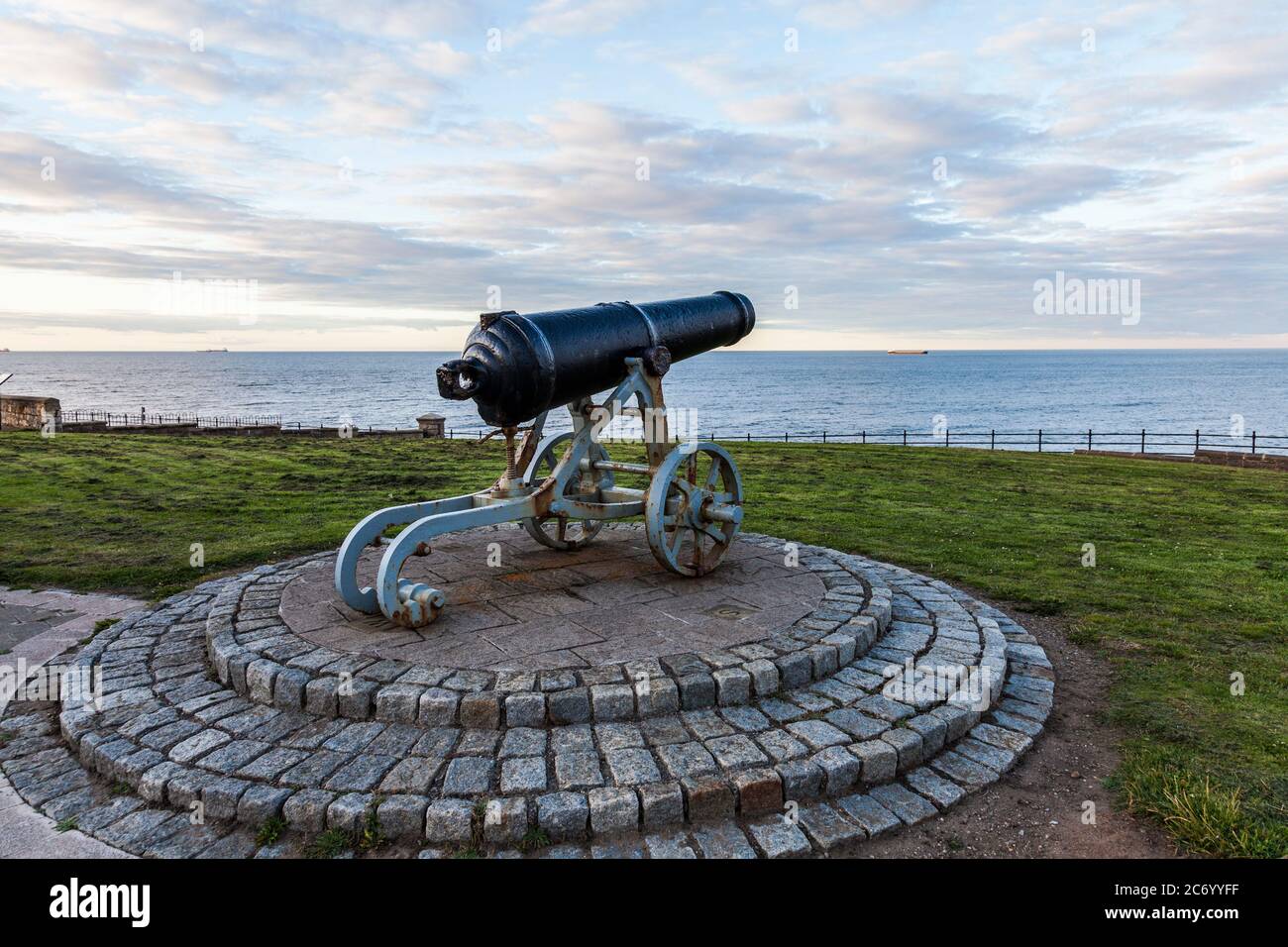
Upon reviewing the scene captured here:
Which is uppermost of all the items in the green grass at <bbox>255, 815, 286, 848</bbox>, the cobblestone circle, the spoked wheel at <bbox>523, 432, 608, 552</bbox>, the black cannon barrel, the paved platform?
the black cannon barrel

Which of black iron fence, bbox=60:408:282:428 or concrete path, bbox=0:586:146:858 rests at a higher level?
black iron fence, bbox=60:408:282:428

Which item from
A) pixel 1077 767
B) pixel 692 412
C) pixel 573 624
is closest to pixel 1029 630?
pixel 1077 767

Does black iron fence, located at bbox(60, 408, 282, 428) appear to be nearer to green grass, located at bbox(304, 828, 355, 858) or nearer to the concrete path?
the concrete path

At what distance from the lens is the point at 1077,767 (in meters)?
4.34

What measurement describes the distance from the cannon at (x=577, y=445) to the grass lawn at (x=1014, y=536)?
9.64ft

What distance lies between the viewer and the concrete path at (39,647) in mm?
3584

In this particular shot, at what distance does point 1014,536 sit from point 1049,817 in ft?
21.4

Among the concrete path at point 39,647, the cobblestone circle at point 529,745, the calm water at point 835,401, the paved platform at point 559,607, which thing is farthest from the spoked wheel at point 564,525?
the calm water at point 835,401

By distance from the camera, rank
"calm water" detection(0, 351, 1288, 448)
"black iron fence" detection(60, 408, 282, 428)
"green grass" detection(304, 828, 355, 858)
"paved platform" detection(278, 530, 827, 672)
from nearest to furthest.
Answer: "green grass" detection(304, 828, 355, 858) → "paved platform" detection(278, 530, 827, 672) → "black iron fence" detection(60, 408, 282, 428) → "calm water" detection(0, 351, 1288, 448)

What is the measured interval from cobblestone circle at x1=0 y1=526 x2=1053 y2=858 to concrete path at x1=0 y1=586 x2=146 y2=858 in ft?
0.27

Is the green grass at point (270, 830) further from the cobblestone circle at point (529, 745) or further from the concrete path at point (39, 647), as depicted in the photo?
the concrete path at point (39, 647)

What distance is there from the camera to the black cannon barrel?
5426 millimetres

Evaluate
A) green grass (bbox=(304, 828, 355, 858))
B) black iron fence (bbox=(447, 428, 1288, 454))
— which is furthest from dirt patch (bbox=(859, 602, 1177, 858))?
black iron fence (bbox=(447, 428, 1288, 454))
